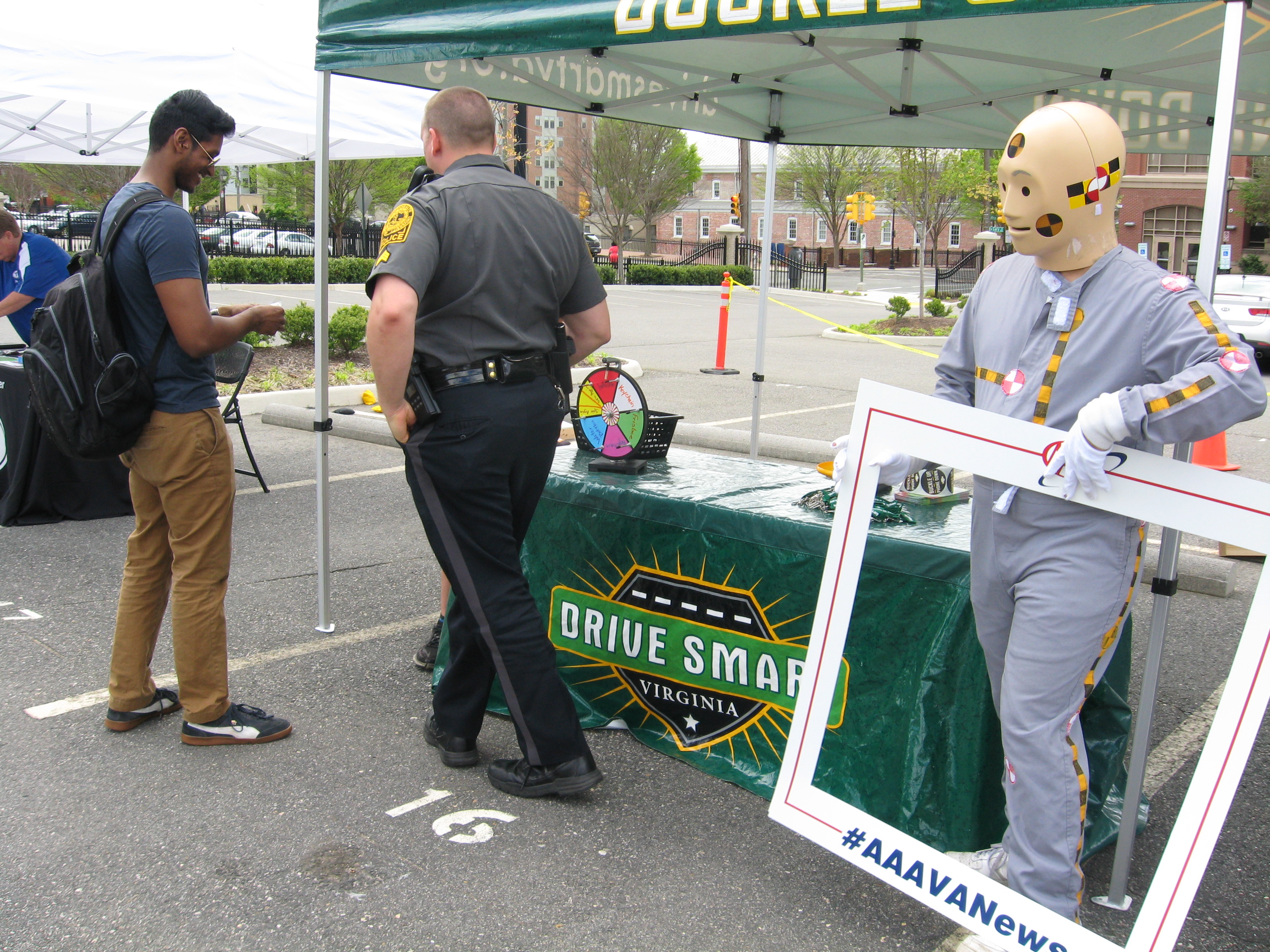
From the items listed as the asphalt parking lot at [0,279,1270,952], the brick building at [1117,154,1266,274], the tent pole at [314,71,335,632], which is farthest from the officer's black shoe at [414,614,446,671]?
the brick building at [1117,154,1266,274]

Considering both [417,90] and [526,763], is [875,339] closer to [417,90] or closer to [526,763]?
[417,90]

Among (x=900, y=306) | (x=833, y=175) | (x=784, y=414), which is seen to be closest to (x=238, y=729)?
(x=784, y=414)

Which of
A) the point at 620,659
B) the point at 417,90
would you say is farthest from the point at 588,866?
the point at 417,90

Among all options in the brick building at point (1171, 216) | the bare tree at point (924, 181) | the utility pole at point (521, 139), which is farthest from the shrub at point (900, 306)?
the brick building at point (1171, 216)

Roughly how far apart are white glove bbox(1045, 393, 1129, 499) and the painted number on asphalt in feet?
5.94

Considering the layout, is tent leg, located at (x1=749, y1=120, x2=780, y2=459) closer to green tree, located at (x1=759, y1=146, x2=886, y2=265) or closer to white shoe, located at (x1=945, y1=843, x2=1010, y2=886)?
white shoe, located at (x1=945, y1=843, x2=1010, y2=886)

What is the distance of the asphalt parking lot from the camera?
8.29 feet

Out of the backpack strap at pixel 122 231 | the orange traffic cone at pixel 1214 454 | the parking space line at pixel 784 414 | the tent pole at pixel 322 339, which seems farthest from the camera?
the parking space line at pixel 784 414

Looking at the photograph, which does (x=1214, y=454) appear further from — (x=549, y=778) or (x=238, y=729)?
(x=238, y=729)

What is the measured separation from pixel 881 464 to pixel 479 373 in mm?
1134

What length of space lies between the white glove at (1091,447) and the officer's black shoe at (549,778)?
163 cm

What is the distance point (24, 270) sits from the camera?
20.5 ft

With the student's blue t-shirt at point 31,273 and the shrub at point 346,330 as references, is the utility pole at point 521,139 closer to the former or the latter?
the shrub at point 346,330

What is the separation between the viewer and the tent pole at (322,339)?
4.03m
